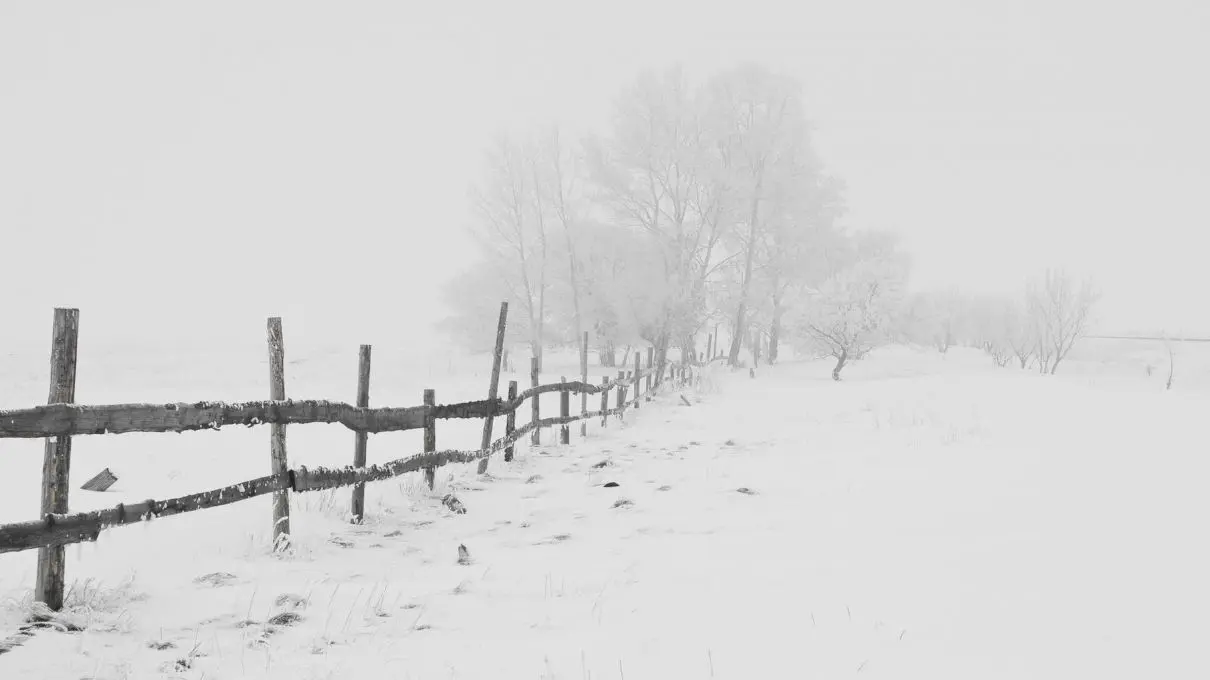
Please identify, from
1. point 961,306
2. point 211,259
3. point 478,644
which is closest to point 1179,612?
point 478,644

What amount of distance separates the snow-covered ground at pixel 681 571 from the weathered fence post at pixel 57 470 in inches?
5.1

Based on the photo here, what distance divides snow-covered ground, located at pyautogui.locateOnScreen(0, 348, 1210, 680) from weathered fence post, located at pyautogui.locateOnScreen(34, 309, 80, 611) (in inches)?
5.1

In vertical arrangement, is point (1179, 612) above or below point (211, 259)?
below

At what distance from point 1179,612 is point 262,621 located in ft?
14.4

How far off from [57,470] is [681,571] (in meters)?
3.36

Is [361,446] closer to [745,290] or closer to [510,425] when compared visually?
[510,425]

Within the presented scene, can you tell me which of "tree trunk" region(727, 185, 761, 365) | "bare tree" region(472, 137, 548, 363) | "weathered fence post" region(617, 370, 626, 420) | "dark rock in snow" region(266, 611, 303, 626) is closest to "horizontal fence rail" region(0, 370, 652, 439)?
"dark rock in snow" region(266, 611, 303, 626)

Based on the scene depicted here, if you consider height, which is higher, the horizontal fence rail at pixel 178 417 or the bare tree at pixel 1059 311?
the bare tree at pixel 1059 311

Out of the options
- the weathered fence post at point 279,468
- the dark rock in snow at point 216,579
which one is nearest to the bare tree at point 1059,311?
the weathered fence post at point 279,468

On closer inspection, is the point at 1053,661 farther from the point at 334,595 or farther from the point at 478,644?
the point at 334,595

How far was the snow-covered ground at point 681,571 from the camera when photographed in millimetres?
2875

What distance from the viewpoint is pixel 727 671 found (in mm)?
2770

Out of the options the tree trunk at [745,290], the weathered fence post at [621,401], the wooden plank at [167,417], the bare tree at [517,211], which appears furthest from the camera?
the bare tree at [517,211]

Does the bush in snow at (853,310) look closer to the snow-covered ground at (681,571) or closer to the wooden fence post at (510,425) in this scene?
the snow-covered ground at (681,571)
